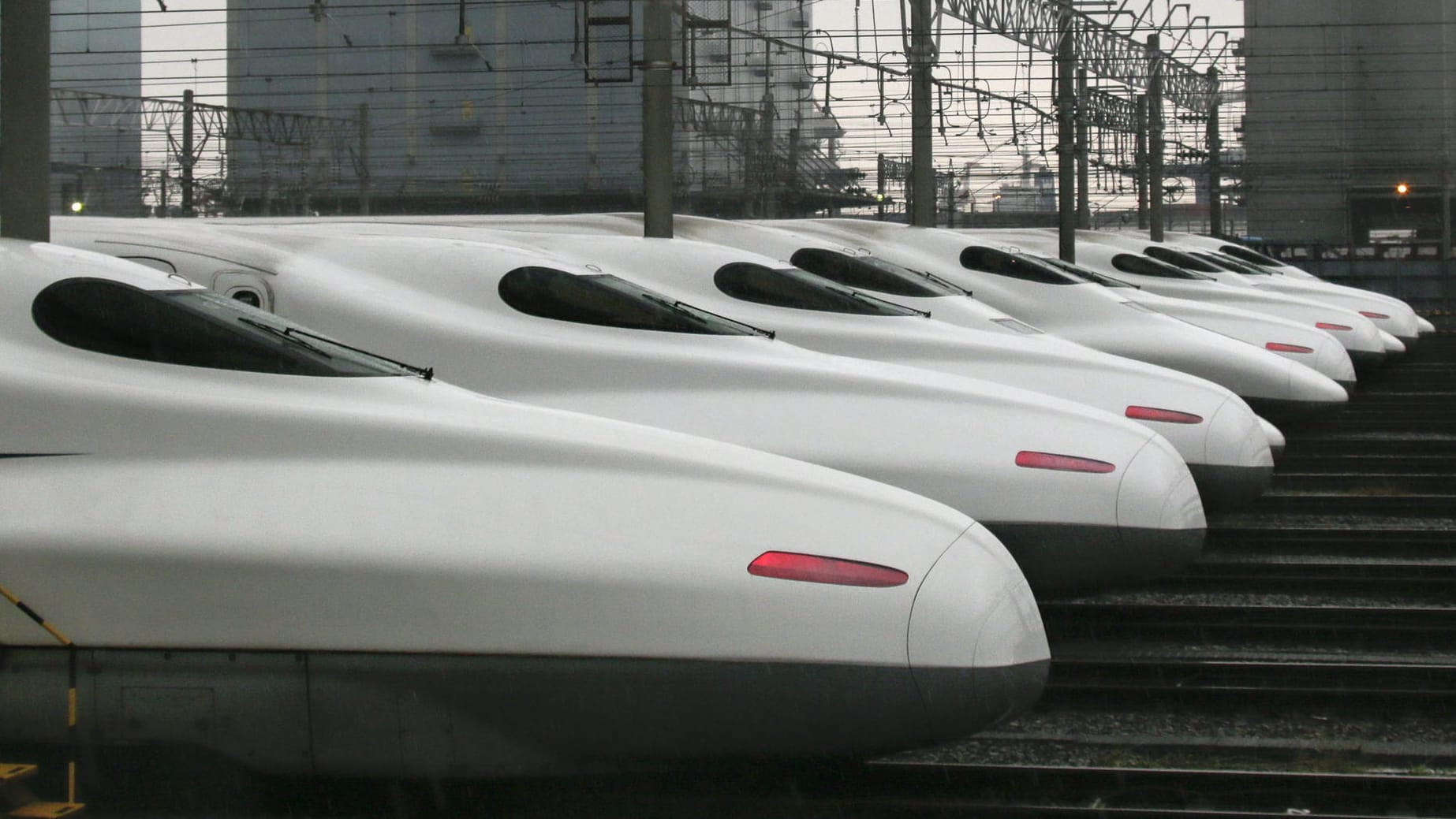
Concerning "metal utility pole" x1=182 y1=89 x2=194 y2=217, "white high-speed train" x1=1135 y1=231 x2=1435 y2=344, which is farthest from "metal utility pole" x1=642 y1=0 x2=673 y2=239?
"metal utility pole" x1=182 y1=89 x2=194 y2=217

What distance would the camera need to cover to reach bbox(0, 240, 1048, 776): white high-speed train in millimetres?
3170

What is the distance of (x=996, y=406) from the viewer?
5.38 metres

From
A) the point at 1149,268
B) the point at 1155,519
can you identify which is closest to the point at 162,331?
the point at 1155,519

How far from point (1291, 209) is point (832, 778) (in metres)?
39.2

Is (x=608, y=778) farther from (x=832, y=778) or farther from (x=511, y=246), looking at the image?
(x=511, y=246)

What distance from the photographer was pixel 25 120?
5.60m

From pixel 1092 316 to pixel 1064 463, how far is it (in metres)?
4.66

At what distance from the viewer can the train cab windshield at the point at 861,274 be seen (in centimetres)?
819

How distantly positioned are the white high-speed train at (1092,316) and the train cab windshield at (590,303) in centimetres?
439

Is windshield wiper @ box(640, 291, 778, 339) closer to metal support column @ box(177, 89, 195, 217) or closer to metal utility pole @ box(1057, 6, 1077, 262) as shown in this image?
metal utility pole @ box(1057, 6, 1077, 262)

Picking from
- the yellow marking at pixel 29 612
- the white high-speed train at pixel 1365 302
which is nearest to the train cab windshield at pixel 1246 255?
the white high-speed train at pixel 1365 302

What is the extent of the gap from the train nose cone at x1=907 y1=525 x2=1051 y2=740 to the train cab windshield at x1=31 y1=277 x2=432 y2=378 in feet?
5.18

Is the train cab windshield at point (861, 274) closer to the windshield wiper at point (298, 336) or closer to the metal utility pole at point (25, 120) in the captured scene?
the metal utility pole at point (25, 120)

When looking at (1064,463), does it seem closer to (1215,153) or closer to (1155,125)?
(1155,125)
